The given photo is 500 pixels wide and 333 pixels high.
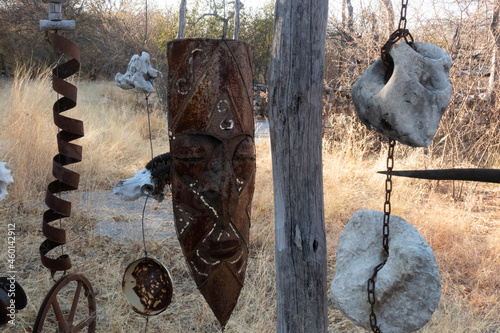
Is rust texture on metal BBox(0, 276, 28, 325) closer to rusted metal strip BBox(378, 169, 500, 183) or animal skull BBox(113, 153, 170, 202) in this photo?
animal skull BBox(113, 153, 170, 202)

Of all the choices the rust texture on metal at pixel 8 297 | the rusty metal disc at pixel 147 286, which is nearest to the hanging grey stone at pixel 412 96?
the rusty metal disc at pixel 147 286

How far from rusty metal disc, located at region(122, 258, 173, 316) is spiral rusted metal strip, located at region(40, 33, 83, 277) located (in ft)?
1.16

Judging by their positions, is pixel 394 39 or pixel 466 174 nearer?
pixel 466 174

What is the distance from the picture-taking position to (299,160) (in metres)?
1.81

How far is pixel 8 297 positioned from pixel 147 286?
2.21ft

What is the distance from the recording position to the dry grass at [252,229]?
327 cm

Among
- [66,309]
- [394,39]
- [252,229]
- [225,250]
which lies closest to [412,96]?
[394,39]

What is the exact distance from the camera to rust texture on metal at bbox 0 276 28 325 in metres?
2.05

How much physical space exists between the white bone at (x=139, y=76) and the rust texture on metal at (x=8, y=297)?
3.80 ft

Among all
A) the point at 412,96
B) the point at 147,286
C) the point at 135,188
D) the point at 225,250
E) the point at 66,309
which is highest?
the point at 412,96

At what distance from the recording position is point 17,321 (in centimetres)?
308

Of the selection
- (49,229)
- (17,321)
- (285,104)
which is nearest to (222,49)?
(285,104)

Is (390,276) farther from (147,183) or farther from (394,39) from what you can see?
(147,183)

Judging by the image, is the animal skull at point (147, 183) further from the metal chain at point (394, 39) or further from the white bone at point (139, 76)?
the metal chain at point (394, 39)
